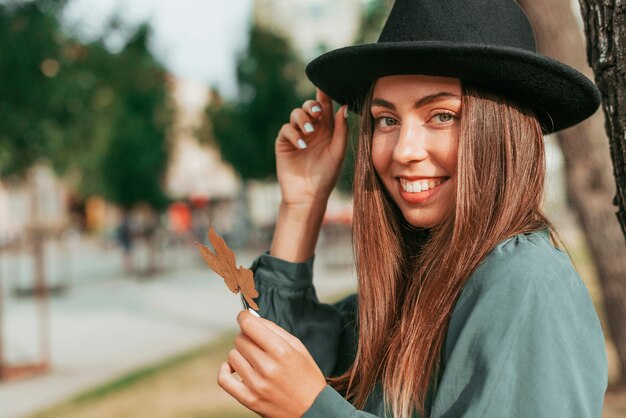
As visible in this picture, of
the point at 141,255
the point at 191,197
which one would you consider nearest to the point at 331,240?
the point at 141,255

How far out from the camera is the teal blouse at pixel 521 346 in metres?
1.12

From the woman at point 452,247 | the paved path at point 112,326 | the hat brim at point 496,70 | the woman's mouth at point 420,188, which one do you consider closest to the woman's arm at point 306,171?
the woman at point 452,247

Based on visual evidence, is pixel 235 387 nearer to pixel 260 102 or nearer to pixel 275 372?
pixel 275 372

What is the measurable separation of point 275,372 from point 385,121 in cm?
60

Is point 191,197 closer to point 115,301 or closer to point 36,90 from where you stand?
point 115,301

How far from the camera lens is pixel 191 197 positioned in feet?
139

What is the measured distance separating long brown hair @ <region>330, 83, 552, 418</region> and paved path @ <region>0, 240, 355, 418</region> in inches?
191

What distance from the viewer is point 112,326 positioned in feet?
31.4

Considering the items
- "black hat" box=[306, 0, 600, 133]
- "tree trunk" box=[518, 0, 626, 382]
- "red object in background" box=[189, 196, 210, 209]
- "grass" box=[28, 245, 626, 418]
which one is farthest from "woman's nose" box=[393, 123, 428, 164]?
"red object in background" box=[189, 196, 210, 209]

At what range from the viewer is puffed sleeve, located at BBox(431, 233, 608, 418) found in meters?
1.11

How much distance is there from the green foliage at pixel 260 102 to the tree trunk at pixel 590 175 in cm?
1525

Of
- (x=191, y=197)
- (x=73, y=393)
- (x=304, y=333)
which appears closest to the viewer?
(x=304, y=333)

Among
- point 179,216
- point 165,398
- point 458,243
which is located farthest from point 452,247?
point 179,216

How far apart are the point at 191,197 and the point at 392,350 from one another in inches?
1637
